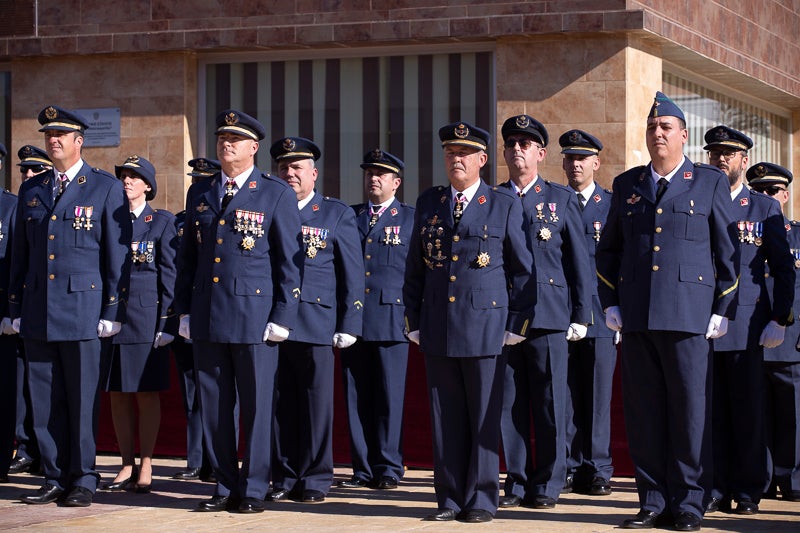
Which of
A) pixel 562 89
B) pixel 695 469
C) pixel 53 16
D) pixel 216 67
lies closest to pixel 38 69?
pixel 53 16

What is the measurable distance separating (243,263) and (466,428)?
1.57 m

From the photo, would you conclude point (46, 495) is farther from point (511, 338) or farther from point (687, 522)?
point (687, 522)

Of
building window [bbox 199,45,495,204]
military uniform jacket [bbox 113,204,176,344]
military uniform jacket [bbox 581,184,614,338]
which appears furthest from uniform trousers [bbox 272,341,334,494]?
building window [bbox 199,45,495,204]

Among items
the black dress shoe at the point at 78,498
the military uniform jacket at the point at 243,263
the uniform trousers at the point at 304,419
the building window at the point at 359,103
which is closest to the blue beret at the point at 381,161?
the uniform trousers at the point at 304,419

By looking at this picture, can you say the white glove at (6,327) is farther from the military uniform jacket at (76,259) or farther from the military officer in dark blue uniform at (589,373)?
the military officer in dark blue uniform at (589,373)

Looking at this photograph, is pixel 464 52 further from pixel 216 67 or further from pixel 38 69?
pixel 38 69

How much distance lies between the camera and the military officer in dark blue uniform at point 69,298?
9.23m

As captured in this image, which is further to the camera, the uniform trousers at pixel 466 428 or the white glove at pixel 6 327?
the white glove at pixel 6 327

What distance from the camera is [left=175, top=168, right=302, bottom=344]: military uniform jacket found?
8.84 m

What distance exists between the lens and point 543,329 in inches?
364

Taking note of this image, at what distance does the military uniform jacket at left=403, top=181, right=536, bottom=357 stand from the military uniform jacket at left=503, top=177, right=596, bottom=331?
75 cm

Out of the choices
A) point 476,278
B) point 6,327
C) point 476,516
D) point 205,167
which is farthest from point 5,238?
point 476,516

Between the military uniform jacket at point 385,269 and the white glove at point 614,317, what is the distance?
2405mm

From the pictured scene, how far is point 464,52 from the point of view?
48.5 feet
